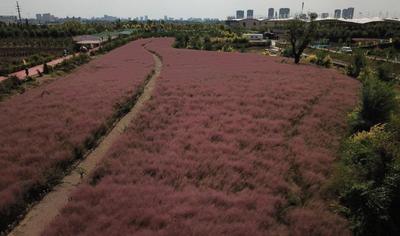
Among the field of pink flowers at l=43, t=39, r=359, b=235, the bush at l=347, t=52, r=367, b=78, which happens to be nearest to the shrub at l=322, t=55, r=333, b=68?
the bush at l=347, t=52, r=367, b=78

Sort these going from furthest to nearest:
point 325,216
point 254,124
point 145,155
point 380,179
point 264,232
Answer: point 254,124 < point 145,155 < point 380,179 < point 325,216 < point 264,232

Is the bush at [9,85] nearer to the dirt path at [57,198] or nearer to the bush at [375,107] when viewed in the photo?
the dirt path at [57,198]

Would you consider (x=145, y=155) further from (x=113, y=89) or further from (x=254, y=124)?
(x=113, y=89)

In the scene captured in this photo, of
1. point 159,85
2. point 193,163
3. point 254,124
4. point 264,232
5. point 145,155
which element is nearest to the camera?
point 264,232

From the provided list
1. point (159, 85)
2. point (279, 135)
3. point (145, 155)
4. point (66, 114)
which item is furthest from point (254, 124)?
point (159, 85)

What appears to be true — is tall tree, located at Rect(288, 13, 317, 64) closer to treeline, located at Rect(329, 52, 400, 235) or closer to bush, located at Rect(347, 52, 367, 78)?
bush, located at Rect(347, 52, 367, 78)

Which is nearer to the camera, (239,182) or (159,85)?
(239,182)
